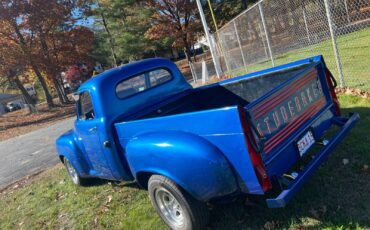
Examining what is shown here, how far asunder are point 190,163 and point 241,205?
1.16 metres

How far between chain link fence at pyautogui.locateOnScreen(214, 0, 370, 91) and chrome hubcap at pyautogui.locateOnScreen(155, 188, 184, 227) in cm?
480

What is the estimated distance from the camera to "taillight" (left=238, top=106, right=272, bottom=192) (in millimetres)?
3025

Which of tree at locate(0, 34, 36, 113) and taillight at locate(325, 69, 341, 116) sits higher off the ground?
tree at locate(0, 34, 36, 113)

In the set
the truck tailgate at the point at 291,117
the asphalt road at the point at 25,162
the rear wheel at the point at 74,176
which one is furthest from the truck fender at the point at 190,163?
the asphalt road at the point at 25,162

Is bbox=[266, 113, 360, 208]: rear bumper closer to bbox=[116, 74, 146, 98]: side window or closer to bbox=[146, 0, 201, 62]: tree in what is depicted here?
bbox=[116, 74, 146, 98]: side window

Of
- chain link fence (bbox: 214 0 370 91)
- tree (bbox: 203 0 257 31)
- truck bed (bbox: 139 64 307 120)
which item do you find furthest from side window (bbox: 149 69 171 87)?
tree (bbox: 203 0 257 31)

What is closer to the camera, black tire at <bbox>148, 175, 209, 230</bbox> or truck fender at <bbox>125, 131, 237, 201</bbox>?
truck fender at <bbox>125, 131, 237, 201</bbox>

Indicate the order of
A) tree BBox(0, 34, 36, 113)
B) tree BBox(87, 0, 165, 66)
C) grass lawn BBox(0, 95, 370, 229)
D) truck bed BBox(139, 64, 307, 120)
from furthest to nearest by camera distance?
1. tree BBox(87, 0, 165, 66)
2. tree BBox(0, 34, 36, 113)
3. truck bed BBox(139, 64, 307, 120)
4. grass lawn BBox(0, 95, 370, 229)

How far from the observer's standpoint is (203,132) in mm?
3303

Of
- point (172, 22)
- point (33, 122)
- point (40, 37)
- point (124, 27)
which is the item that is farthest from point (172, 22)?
point (33, 122)

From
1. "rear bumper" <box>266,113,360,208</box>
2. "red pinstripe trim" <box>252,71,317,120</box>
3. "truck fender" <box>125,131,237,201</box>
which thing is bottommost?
"rear bumper" <box>266,113,360,208</box>

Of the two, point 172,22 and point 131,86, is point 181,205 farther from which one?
point 172,22

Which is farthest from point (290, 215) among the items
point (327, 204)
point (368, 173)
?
point (368, 173)

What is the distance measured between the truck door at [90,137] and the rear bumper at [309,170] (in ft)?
8.28
